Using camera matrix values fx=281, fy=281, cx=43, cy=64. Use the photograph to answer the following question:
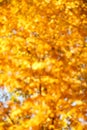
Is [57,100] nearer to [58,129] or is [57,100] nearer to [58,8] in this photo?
[58,129]

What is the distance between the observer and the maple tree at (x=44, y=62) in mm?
5781

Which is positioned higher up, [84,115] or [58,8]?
[58,8]

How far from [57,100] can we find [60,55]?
98 centimetres

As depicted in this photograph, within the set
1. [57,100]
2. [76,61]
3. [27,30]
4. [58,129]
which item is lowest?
[58,129]

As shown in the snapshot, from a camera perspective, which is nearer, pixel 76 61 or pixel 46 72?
pixel 46 72

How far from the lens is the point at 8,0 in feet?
24.6

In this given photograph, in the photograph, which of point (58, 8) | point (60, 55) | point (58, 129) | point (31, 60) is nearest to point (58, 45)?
point (60, 55)

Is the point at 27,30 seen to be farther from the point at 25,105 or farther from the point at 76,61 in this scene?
the point at 25,105

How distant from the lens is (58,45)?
6.34 m

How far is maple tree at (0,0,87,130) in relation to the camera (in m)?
5.78

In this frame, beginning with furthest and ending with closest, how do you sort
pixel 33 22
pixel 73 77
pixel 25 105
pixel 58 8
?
pixel 58 8
pixel 33 22
pixel 73 77
pixel 25 105

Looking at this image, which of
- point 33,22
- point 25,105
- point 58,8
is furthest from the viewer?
point 58,8

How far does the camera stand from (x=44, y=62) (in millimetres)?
5773

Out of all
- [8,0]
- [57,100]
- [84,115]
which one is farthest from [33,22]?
[84,115]
